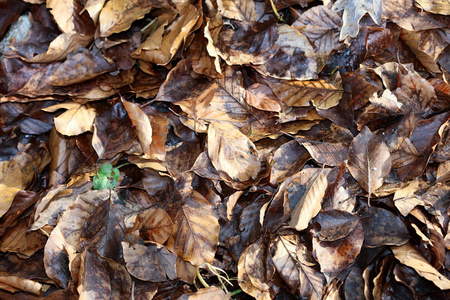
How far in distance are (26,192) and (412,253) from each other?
1608 millimetres

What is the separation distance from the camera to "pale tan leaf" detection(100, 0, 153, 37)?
1.83m

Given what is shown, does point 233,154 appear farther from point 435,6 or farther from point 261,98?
point 435,6

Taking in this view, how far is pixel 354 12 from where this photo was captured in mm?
1786

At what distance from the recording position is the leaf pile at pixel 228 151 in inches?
57.6

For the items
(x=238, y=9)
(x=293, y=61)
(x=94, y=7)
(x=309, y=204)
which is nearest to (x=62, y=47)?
(x=94, y=7)

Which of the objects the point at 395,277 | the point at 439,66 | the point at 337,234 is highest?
the point at 439,66

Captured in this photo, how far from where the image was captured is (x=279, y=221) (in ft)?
4.92

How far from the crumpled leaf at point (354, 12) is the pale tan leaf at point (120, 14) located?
0.92 metres

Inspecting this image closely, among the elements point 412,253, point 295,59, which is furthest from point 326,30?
point 412,253

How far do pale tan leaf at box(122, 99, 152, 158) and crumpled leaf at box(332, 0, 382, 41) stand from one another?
0.97 meters

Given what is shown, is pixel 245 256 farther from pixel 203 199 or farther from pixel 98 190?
pixel 98 190

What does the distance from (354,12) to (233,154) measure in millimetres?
896

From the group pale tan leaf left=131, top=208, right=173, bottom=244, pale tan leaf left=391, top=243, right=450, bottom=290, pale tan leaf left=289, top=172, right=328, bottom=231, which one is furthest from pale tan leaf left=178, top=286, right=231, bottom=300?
pale tan leaf left=391, top=243, right=450, bottom=290

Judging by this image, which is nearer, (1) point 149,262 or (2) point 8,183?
(1) point 149,262
